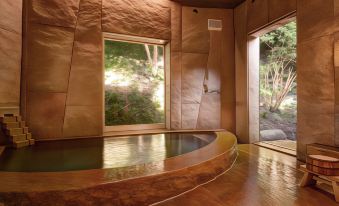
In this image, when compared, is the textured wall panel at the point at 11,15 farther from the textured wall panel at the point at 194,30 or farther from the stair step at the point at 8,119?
the textured wall panel at the point at 194,30

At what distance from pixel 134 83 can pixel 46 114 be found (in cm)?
188

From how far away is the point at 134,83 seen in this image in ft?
15.7

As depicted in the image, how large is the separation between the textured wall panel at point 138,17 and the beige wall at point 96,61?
16mm

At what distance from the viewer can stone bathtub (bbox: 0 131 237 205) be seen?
1.42 m

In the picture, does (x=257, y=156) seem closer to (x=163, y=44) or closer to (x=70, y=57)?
(x=163, y=44)

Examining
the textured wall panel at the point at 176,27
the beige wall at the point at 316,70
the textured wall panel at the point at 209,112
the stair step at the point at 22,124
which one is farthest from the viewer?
the textured wall panel at the point at 209,112

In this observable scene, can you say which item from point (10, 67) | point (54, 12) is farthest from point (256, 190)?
point (54, 12)

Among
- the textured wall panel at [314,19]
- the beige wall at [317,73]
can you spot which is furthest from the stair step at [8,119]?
the textured wall panel at [314,19]

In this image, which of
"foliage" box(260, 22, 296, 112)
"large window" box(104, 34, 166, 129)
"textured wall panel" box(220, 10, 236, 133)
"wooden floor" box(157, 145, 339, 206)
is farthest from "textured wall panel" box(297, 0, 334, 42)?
"foliage" box(260, 22, 296, 112)

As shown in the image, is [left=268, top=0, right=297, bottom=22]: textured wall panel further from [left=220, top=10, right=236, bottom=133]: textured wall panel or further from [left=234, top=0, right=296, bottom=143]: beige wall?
[left=220, top=10, right=236, bottom=133]: textured wall panel

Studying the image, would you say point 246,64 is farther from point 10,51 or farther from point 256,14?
point 10,51

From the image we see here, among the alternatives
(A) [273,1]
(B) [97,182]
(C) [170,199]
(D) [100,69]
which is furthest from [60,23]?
(A) [273,1]

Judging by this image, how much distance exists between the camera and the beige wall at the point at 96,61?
11.4ft

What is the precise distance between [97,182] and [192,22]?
402cm
